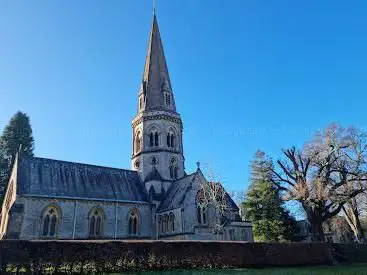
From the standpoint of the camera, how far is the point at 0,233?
105ft

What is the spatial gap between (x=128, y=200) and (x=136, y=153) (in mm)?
8499

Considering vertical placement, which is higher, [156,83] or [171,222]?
[156,83]

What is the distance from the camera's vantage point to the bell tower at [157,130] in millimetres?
40562

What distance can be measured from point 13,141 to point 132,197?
69.8ft

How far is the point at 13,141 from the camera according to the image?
46.5 metres

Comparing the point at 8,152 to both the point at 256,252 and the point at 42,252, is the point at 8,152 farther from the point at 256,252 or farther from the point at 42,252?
the point at 256,252

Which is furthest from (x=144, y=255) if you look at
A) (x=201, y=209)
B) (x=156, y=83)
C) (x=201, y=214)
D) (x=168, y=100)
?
(x=156, y=83)

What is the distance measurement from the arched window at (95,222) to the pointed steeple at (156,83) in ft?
50.7

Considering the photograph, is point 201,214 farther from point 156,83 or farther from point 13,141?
point 13,141

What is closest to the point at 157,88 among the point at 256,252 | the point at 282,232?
the point at 282,232

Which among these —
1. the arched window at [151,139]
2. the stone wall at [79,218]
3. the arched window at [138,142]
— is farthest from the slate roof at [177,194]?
the arched window at [138,142]

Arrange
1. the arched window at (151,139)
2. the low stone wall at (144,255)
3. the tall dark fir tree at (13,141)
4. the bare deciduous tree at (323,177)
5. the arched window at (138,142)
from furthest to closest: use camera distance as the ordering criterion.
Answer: the tall dark fir tree at (13,141) → the arched window at (138,142) → the arched window at (151,139) → the bare deciduous tree at (323,177) → the low stone wall at (144,255)

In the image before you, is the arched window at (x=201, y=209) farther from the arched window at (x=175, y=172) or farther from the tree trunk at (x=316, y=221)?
the tree trunk at (x=316, y=221)

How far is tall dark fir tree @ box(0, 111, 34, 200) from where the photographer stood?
44125 mm
